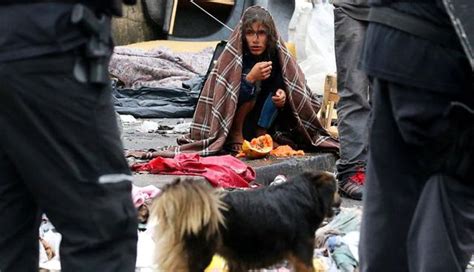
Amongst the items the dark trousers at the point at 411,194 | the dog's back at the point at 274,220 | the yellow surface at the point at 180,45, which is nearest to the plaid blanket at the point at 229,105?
the dog's back at the point at 274,220

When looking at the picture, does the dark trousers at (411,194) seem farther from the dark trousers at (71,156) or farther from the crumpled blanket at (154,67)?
the crumpled blanket at (154,67)

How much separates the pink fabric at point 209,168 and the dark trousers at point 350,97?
0.61m

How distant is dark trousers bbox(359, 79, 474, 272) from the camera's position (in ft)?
8.32

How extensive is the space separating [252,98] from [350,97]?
85 centimetres

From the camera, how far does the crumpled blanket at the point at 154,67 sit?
9.66 metres

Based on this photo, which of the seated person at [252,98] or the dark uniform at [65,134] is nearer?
the dark uniform at [65,134]

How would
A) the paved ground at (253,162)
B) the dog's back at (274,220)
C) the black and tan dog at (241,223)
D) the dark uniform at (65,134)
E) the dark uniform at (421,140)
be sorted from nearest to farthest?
the dark uniform at (65,134), the dark uniform at (421,140), the black and tan dog at (241,223), the dog's back at (274,220), the paved ground at (253,162)

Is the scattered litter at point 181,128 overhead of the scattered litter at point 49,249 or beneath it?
beneath

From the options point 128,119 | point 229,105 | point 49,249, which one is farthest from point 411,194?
point 128,119

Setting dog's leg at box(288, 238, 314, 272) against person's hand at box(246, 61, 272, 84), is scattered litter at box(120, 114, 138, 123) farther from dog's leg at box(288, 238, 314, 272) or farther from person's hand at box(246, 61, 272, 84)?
dog's leg at box(288, 238, 314, 272)

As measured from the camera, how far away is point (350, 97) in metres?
5.50

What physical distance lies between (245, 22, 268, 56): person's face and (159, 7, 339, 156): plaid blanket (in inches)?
2.7

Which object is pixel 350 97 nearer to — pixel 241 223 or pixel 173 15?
pixel 241 223

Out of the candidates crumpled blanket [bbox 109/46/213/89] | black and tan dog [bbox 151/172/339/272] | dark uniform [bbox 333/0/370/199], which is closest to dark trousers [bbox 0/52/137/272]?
black and tan dog [bbox 151/172/339/272]
